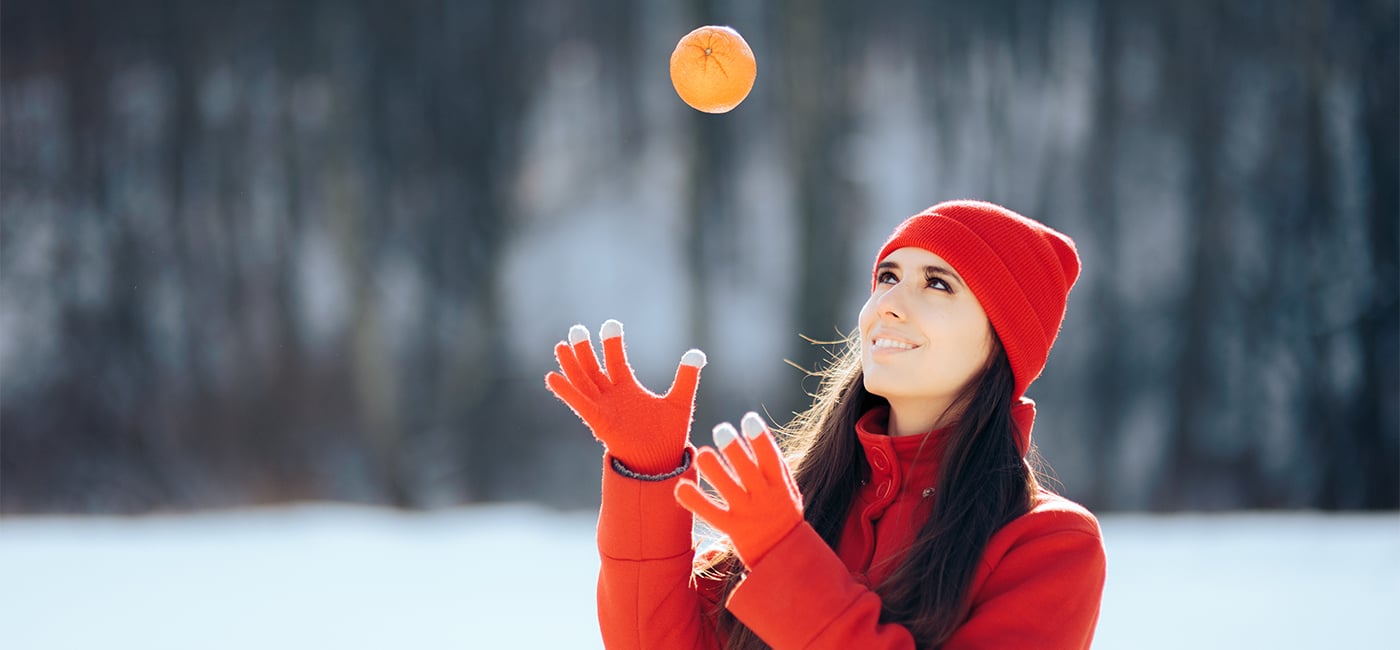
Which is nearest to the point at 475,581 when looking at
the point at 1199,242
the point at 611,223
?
the point at 611,223

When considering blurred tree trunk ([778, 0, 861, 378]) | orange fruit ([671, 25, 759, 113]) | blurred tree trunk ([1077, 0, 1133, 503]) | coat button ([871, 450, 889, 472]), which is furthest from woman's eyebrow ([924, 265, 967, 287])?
blurred tree trunk ([1077, 0, 1133, 503])

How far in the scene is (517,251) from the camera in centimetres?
497

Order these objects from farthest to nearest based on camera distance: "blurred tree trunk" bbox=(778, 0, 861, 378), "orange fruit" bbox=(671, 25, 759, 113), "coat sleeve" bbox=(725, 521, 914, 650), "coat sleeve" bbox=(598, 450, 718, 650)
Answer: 1. "blurred tree trunk" bbox=(778, 0, 861, 378)
2. "orange fruit" bbox=(671, 25, 759, 113)
3. "coat sleeve" bbox=(598, 450, 718, 650)
4. "coat sleeve" bbox=(725, 521, 914, 650)

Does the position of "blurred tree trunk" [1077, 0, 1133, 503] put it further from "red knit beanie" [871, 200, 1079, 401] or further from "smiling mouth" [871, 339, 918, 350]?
"smiling mouth" [871, 339, 918, 350]

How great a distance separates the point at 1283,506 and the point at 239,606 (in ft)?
12.2

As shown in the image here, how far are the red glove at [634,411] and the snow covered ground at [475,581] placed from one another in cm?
141

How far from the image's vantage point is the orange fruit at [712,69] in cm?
214

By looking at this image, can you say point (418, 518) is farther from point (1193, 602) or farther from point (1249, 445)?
point (1249, 445)

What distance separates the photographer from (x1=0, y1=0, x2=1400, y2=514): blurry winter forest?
4746mm

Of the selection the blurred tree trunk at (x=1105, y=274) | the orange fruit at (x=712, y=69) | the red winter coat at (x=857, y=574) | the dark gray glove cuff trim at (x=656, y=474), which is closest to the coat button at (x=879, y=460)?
the red winter coat at (x=857, y=574)

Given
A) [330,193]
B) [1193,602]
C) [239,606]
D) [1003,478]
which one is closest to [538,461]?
[330,193]

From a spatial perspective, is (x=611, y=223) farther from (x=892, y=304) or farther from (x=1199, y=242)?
(x=892, y=304)

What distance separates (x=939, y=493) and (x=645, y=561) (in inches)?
14.5

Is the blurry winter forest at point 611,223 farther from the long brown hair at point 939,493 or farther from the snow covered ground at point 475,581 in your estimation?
the long brown hair at point 939,493
